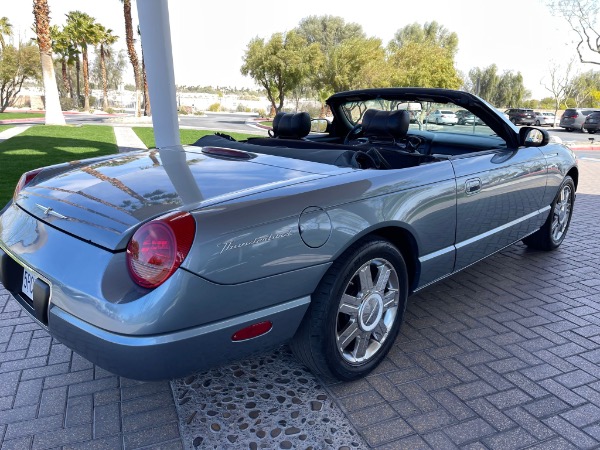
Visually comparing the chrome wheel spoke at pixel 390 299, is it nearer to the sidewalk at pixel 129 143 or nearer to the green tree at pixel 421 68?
the sidewalk at pixel 129 143

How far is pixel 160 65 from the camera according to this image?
20.3 ft

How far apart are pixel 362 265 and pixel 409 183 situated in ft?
1.82

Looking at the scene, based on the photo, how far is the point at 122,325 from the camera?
5.48 ft

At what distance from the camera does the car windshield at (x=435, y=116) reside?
377 cm

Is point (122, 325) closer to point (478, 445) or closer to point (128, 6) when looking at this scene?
point (478, 445)

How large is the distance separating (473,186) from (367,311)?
117 cm

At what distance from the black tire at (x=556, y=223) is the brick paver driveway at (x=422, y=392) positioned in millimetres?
1169

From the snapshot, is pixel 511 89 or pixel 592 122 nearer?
pixel 592 122

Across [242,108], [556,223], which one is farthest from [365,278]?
[242,108]

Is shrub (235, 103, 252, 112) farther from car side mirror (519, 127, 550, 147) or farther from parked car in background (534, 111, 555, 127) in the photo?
car side mirror (519, 127, 550, 147)

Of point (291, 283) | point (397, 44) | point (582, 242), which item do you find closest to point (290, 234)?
point (291, 283)

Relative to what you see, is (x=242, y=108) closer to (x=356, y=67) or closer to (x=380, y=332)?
(x=356, y=67)

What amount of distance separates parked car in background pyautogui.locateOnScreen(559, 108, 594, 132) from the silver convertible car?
30069 mm

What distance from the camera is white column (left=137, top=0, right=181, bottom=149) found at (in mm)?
5969
